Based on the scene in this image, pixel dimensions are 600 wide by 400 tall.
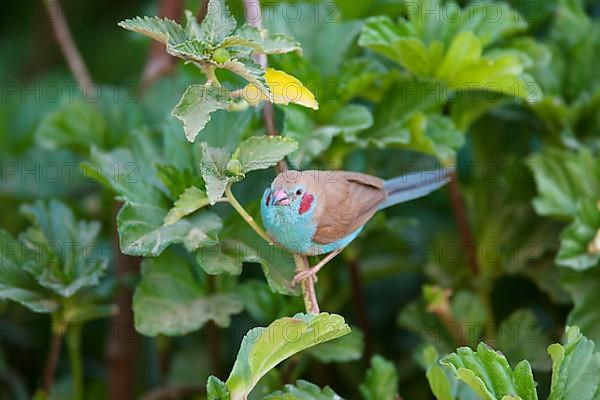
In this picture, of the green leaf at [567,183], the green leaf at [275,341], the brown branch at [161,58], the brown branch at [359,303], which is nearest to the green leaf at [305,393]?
the green leaf at [275,341]

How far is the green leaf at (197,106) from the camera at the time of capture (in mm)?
1042

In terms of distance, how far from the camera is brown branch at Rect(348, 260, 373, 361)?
5.02 ft

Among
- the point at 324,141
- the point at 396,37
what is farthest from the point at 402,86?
the point at 324,141

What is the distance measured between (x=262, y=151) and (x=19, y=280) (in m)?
0.46

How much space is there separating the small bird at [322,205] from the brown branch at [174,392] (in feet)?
1.20

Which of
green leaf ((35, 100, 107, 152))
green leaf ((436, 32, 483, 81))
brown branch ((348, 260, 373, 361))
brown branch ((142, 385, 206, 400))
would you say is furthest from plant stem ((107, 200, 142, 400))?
green leaf ((436, 32, 483, 81))

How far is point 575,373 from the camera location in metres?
1.06

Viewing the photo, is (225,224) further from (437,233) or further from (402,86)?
(437,233)

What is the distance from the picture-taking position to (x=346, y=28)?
1465mm

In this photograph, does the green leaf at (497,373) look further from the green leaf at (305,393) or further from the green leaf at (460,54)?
the green leaf at (460,54)

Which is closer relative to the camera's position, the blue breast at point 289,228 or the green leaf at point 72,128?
the blue breast at point 289,228

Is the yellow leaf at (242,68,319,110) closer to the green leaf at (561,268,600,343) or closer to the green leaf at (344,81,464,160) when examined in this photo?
the green leaf at (344,81,464,160)

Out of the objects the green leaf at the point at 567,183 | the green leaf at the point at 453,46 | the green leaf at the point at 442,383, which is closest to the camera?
the green leaf at the point at 442,383

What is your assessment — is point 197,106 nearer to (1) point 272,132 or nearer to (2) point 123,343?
(1) point 272,132
